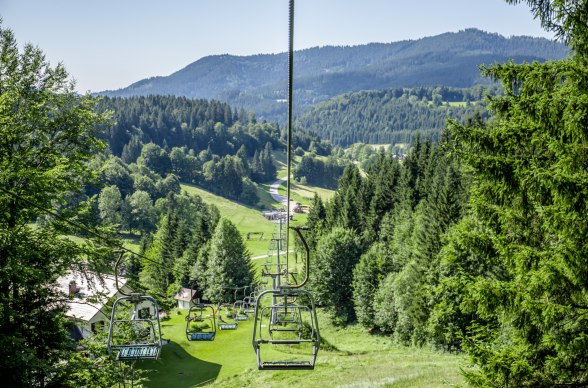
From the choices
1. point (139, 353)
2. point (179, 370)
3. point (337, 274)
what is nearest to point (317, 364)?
point (179, 370)

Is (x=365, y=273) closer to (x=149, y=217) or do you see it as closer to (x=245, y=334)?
(x=245, y=334)

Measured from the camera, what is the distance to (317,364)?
1310 inches

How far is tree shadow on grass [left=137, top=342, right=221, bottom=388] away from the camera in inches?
1383

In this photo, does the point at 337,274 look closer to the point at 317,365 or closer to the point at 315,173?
the point at 317,365

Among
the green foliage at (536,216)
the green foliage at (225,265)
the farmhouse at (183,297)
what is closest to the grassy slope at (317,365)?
the green foliage at (225,265)

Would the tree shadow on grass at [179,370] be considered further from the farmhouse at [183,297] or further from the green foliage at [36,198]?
the farmhouse at [183,297]

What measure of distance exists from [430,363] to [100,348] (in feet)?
63.0

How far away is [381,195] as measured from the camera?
62094mm

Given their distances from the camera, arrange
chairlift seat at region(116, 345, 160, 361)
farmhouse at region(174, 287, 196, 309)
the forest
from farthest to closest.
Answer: farmhouse at region(174, 287, 196, 309) → chairlift seat at region(116, 345, 160, 361) → the forest

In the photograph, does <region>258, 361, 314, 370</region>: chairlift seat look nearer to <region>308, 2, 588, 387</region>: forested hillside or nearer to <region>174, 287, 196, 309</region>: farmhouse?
<region>308, 2, 588, 387</region>: forested hillside

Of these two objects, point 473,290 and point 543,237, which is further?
point 543,237

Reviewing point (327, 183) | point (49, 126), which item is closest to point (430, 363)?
point (49, 126)

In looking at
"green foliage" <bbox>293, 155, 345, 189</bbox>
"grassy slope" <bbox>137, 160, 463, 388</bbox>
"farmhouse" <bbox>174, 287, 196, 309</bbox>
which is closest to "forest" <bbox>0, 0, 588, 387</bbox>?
"grassy slope" <bbox>137, 160, 463, 388</bbox>

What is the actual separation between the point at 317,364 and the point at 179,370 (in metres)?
11.3
